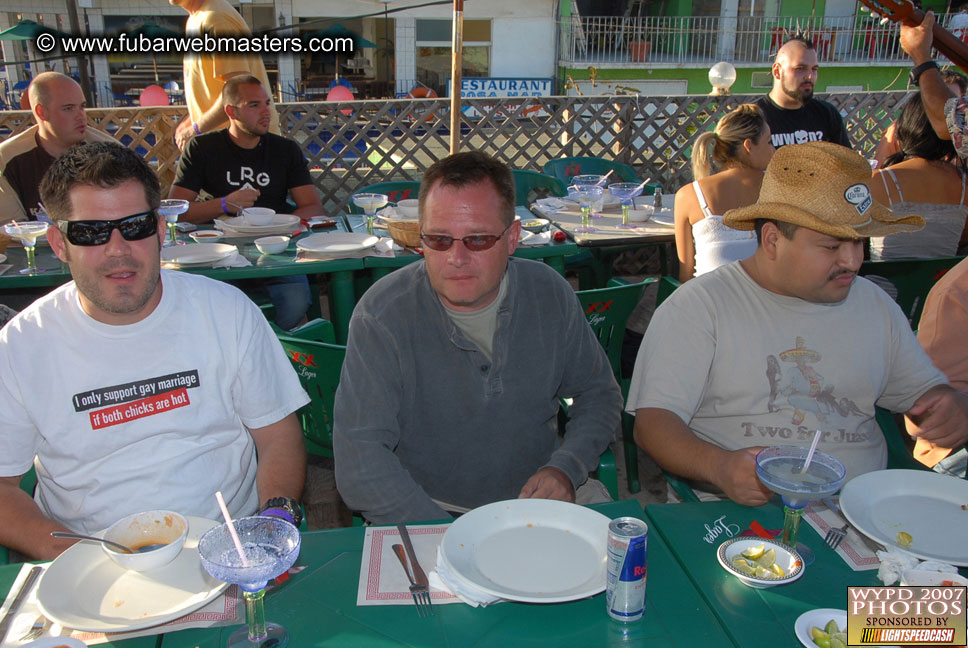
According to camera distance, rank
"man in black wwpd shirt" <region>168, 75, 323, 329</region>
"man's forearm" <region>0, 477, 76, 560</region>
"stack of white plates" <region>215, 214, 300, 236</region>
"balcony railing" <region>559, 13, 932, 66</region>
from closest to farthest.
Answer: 1. "man's forearm" <region>0, 477, 76, 560</region>
2. "stack of white plates" <region>215, 214, 300, 236</region>
3. "man in black wwpd shirt" <region>168, 75, 323, 329</region>
4. "balcony railing" <region>559, 13, 932, 66</region>

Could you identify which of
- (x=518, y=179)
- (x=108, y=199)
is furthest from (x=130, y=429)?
(x=518, y=179)

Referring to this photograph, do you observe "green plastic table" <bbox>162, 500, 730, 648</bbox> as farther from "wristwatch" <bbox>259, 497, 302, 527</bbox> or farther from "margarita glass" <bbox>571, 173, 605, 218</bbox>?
"margarita glass" <bbox>571, 173, 605, 218</bbox>

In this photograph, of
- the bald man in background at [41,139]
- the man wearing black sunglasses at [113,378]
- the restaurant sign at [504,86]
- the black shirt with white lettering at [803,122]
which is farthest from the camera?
the restaurant sign at [504,86]

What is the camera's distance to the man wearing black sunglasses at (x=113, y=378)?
5.73 feet

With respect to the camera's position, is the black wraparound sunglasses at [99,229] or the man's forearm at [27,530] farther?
the black wraparound sunglasses at [99,229]

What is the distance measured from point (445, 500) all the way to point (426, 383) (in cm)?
39

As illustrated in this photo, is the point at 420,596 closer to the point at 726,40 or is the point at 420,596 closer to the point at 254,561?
the point at 254,561

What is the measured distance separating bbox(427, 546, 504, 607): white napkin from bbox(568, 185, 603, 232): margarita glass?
3104 millimetres

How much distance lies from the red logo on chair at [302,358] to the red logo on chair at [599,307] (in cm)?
114

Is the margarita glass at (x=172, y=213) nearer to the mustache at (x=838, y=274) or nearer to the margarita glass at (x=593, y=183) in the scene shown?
the margarita glass at (x=593, y=183)

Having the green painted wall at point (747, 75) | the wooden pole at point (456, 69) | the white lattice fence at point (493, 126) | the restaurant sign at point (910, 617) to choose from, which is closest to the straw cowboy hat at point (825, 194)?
the restaurant sign at point (910, 617)

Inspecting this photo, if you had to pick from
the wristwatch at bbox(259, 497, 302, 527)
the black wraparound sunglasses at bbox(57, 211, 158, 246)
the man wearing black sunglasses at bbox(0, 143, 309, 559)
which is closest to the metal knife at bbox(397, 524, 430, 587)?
the wristwatch at bbox(259, 497, 302, 527)

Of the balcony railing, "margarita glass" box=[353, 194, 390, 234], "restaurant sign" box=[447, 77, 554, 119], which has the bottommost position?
"margarita glass" box=[353, 194, 390, 234]

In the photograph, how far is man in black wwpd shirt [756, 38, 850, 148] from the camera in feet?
16.6
